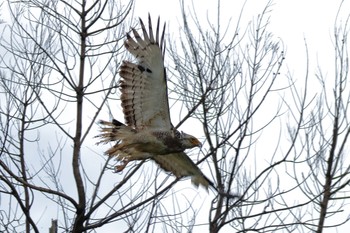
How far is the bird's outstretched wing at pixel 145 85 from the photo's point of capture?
677 centimetres

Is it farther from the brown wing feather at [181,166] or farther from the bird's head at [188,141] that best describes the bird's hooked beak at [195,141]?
the brown wing feather at [181,166]

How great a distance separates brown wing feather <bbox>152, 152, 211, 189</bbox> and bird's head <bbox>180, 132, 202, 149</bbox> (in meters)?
0.18

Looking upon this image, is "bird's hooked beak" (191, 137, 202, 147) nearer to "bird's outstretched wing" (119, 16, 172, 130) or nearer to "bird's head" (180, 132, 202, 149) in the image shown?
"bird's head" (180, 132, 202, 149)

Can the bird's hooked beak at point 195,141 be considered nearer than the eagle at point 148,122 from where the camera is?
No

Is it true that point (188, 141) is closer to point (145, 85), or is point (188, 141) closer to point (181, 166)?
point (181, 166)

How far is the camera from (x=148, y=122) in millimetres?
7359

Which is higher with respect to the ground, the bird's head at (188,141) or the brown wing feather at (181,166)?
the bird's head at (188,141)

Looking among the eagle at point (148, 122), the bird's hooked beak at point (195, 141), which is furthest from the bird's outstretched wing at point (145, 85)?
the bird's hooked beak at point (195, 141)

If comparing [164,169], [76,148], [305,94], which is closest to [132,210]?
[76,148]

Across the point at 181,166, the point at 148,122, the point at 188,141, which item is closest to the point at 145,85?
the point at 148,122

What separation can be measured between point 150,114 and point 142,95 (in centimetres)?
30

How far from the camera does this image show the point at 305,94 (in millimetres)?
7105

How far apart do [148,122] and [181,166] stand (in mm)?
594

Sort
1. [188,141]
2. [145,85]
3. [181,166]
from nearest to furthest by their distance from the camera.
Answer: [145,85]
[188,141]
[181,166]
